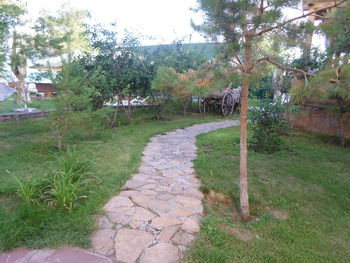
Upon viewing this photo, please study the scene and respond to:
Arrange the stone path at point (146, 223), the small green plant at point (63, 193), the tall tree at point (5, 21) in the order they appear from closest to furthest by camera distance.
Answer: the stone path at point (146, 223) < the small green plant at point (63, 193) < the tall tree at point (5, 21)

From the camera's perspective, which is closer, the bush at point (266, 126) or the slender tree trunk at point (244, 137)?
the slender tree trunk at point (244, 137)

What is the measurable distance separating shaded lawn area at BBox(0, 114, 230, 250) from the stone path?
117 millimetres

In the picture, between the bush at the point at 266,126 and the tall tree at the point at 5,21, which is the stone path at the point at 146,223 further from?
the tall tree at the point at 5,21

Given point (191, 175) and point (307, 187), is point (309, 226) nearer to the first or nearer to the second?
point (307, 187)

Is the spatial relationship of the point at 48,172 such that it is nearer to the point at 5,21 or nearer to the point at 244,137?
the point at 244,137

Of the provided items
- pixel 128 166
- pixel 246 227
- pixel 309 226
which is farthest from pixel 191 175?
pixel 309 226

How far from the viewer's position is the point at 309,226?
2625 millimetres

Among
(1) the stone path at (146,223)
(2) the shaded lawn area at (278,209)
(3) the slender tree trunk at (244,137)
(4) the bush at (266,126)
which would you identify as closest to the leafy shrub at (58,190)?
(1) the stone path at (146,223)

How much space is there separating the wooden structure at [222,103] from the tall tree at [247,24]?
8130 millimetres

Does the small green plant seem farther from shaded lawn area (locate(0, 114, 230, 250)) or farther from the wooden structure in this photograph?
the wooden structure

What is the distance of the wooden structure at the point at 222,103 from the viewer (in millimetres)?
10828

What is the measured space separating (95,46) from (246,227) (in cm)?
619

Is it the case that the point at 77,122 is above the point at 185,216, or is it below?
above

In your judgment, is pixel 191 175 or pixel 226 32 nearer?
pixel 226 32
